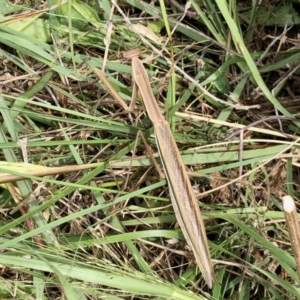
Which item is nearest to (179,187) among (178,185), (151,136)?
(178,185)

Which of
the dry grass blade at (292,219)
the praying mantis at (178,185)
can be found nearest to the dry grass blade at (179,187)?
the praying mantis at (178,185)

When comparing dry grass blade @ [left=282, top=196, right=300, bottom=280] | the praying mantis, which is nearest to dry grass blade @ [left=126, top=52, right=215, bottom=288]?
the praying mantis

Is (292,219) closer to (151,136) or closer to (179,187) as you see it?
(179,187)

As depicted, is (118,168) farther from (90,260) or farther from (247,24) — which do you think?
(247,24)

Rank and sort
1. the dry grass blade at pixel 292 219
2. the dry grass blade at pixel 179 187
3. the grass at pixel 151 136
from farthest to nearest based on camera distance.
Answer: the grass at pixel 151 136
the dry grass blade at pixel 179 187
the dry grass blade at pixel 292 219

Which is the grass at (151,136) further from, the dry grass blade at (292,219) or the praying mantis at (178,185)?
the dry grass blade at (292,219)

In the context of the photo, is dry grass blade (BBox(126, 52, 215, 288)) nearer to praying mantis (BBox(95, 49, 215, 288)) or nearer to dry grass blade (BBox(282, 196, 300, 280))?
praying mantis (BBox(95, 49, 215, 288))
